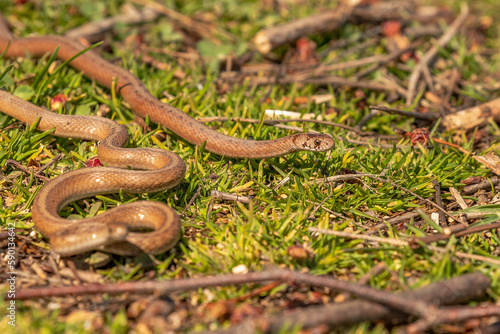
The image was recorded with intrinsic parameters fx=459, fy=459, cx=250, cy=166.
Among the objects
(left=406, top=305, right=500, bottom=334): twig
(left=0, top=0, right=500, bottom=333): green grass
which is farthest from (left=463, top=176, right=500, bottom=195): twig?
(left=406, top=305, right=500, bottom=334): twig

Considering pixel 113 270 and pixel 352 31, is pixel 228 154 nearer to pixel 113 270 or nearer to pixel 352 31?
pixel 113 270

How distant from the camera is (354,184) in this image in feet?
18.9

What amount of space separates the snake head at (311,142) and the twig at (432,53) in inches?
113

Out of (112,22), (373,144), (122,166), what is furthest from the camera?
(112,22)

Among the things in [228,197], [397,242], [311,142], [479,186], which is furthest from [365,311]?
[479,186]

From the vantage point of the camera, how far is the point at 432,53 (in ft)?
29.5

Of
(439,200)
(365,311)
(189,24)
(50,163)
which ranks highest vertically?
(189,24)

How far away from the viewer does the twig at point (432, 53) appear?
8172 mm

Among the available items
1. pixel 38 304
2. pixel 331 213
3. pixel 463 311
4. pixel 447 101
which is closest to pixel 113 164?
pixel 38 304

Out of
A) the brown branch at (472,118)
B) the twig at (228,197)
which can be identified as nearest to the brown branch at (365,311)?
the twig at (228,197)

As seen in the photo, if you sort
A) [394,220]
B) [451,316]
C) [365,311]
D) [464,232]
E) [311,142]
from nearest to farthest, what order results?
1. [451,316]
2. [365,311]
3. [464,232]
4. [394,220]
5. [311,142]

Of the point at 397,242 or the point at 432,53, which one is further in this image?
the point at 432,53

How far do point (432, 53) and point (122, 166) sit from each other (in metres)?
6.51

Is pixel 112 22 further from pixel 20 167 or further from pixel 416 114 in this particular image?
pixel 416 114
